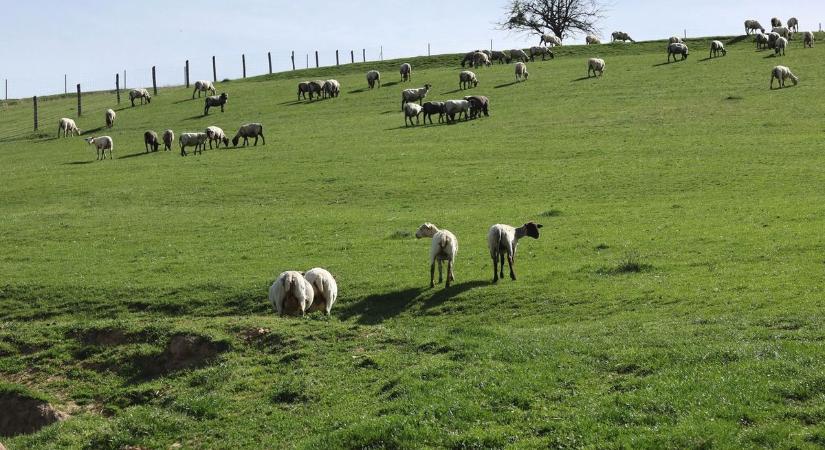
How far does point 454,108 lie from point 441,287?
3236 cm

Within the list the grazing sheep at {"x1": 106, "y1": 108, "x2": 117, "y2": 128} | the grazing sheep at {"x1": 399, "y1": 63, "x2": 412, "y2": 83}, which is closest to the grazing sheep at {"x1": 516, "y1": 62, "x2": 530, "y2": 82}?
the grazing sheep at {"x1": 399, "y1": 63, "x2": 412, "y2": 83}

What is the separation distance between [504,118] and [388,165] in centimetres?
1265

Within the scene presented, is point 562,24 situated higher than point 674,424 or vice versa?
point 562,24

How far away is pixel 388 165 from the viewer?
41.6 meters

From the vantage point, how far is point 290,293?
64.7 feet

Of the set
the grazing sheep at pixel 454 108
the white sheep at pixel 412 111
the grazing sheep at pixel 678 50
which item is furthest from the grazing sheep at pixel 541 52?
the white sheep at pixel 412 111

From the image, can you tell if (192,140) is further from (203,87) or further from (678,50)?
(678,50)

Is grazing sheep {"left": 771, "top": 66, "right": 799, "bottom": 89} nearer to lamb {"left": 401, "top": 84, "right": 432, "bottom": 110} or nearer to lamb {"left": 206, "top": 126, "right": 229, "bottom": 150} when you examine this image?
lamb {"left": 401, "top": 84, "right": 432, "bottom": 110}

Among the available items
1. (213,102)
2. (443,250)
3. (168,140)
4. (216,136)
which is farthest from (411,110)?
(443,250)

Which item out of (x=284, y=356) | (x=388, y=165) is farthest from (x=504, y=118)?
(x=284, y=356)

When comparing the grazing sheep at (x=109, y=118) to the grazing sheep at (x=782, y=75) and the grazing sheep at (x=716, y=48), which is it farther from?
the grazing sheep at (x=716, y=48)

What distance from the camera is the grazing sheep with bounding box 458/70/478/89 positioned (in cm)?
6275

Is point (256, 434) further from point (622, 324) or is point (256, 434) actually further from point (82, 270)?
point (82, 270)

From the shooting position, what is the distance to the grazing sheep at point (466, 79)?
6275cm
